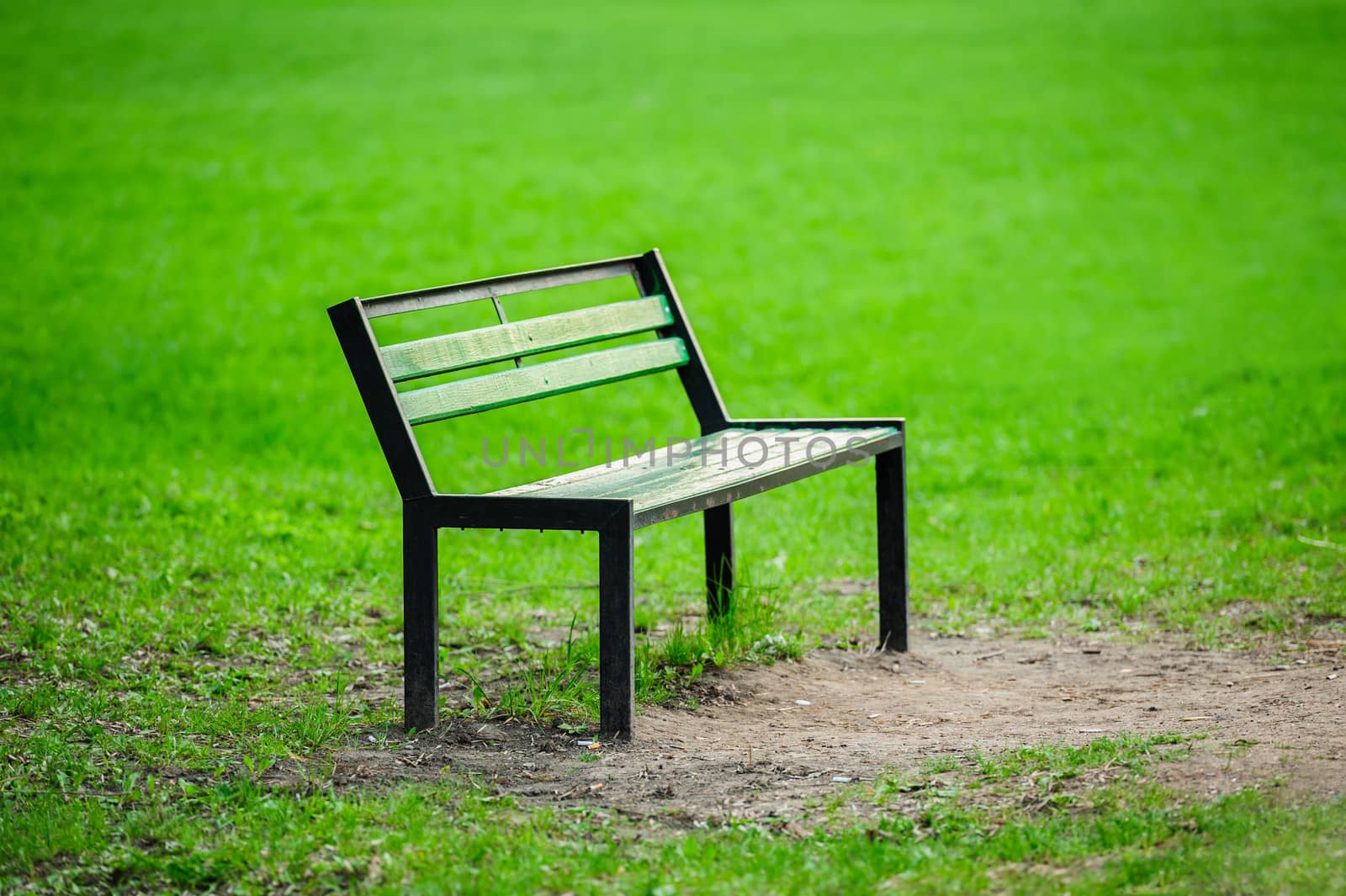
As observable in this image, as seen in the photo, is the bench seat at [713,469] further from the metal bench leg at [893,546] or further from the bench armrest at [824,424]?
the metal bench leg at [893,546]

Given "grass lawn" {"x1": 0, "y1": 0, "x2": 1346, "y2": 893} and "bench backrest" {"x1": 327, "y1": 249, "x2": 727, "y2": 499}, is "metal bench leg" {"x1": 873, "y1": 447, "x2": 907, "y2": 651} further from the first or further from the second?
"bench backrest" {"x1": 327, "y1": 249, "x2": 727, "y2": 499}

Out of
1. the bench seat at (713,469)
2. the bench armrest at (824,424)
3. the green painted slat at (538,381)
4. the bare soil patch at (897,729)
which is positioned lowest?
the bare soil patch at (897,729)

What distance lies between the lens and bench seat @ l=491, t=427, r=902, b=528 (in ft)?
14.2

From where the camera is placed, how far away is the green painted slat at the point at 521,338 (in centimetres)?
444

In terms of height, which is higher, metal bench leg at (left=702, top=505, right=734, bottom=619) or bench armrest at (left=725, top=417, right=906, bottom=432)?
bench armrest at (left=725, top=417, right=906, bottom=432)

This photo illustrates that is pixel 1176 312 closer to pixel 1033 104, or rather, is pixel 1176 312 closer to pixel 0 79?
pixel 1033 104

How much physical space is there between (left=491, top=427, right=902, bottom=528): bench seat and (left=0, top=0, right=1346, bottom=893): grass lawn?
594 mm

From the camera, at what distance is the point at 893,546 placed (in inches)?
217

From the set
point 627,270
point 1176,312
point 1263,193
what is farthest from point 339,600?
point 1263,193

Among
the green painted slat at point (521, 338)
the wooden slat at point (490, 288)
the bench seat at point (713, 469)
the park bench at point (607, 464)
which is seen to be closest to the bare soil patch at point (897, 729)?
the park bench at point (607, 464)

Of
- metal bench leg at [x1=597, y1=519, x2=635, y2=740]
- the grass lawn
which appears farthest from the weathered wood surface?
the grass lawn

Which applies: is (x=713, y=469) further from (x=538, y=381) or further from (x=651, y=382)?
(x=651, y=382)

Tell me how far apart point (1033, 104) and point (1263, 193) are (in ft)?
12.0

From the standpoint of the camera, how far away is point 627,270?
5.70 metres
